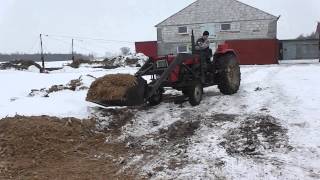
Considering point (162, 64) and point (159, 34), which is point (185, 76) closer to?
point (162, 64)

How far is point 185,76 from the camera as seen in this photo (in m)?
13.1

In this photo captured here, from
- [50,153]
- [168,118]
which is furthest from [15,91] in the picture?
[50,153]

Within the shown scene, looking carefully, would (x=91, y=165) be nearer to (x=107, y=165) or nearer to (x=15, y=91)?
(x=107, y=165)

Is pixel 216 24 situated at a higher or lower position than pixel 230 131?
higher

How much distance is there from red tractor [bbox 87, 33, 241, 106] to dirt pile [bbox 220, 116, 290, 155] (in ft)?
8.78

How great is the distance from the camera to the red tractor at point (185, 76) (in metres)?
11.9

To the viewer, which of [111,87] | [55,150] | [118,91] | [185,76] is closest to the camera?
[55,150]

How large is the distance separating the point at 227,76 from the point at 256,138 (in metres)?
5.59

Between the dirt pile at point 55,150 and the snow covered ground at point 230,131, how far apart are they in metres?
0.55

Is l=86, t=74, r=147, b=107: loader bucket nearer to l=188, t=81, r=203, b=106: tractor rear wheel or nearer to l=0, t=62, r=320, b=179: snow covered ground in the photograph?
l=0, t=62, r=320, b=179: snow covered ground

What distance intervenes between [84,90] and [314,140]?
26.6 feet

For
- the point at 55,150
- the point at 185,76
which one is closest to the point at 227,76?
the point at 185,76

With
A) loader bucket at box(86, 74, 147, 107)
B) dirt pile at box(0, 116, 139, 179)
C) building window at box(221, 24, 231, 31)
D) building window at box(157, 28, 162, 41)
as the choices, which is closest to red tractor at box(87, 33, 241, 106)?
loader bucket at box(86, 74, 147, 107)

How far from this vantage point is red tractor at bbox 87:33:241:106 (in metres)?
11.9
